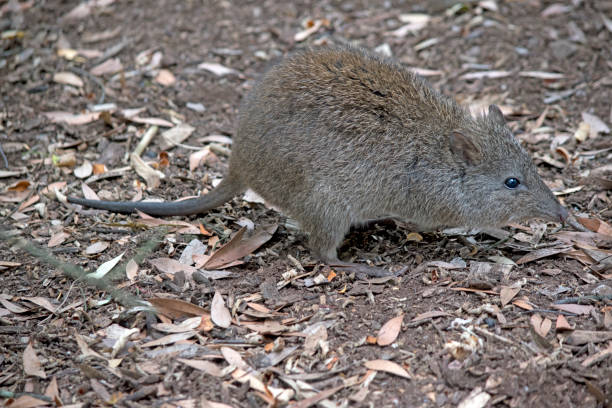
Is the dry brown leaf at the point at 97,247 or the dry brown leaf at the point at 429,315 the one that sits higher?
the dry brown leaf at the point at 97,247

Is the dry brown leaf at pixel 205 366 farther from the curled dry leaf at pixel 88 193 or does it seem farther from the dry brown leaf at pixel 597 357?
the curled dry leaf at pixel 88 193

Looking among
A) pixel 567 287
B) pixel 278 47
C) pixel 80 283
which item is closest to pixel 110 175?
pixel 80 283

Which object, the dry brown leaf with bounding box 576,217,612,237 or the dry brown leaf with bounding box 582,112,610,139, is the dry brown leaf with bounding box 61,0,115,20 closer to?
the dry brown leaf with bounding box 582,112,610,139

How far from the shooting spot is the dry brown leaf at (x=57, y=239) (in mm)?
5379

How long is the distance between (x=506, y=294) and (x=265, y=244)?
2.03 metres

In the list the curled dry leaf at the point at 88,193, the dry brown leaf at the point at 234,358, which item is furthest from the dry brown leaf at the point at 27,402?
the curled dry leaf at the point at 88,193

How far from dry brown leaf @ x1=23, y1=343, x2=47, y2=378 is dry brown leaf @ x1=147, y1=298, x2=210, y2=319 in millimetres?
821

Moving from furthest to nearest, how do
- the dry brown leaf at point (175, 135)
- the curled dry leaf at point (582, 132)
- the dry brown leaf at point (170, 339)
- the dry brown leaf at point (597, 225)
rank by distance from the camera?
the dry brown leaf at point (175, 135) < the curled dry leaf at point (582, 132) < the dry brown leaf at point (597, 225) < the dry brown leaf at point (170, 339)

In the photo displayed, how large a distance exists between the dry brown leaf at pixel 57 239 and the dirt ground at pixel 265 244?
0.03 m

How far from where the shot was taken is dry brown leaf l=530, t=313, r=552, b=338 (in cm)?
416

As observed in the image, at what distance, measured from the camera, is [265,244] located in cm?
552

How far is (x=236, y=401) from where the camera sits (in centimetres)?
381

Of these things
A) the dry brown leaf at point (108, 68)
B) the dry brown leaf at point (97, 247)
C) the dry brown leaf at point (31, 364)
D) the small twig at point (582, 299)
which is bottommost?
the small twig at point (582, 299)

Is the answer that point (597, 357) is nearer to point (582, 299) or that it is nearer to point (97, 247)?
point (582, 299)
